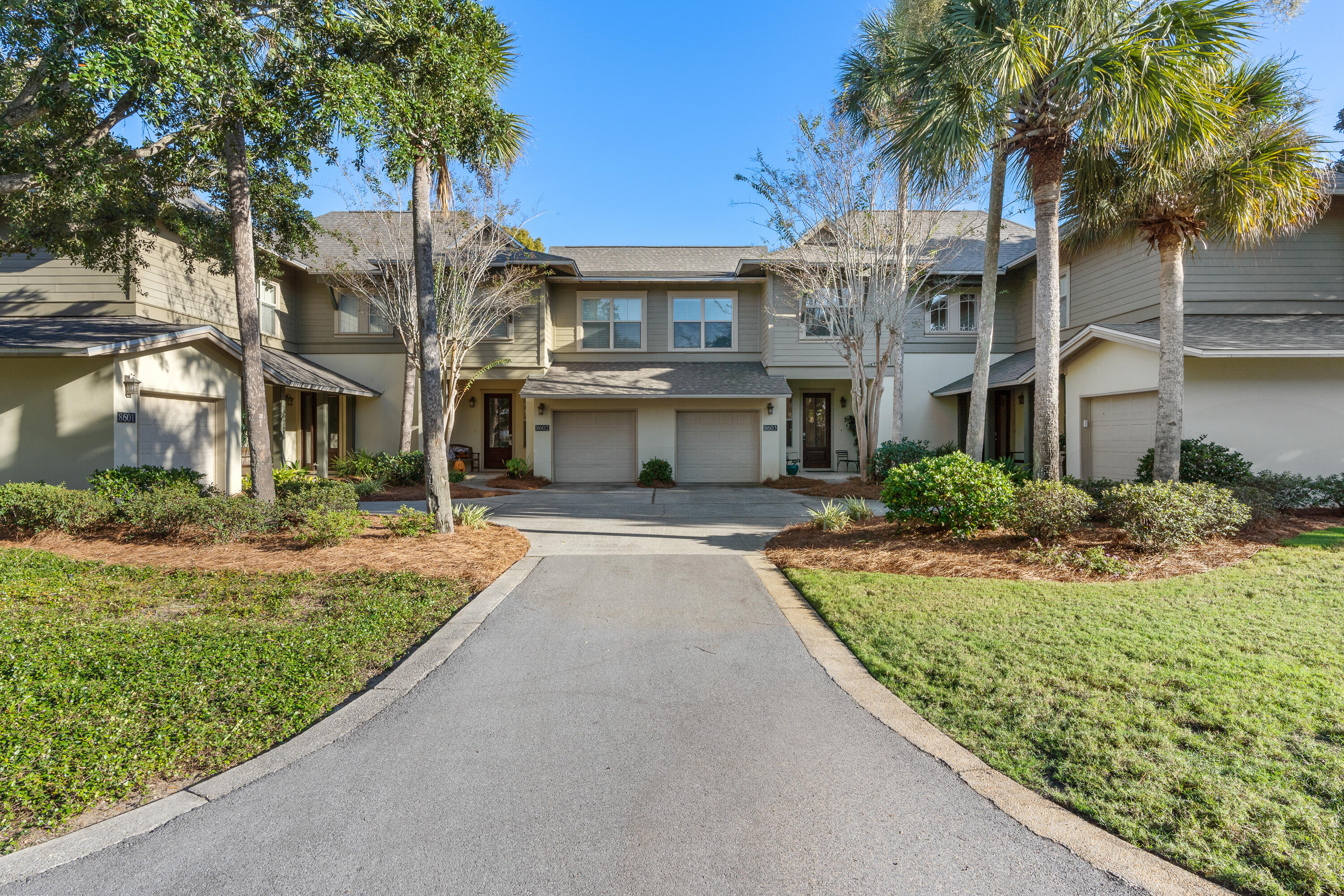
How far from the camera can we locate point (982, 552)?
303 inches

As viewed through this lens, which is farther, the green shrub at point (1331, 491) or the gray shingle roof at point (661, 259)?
the gray shingle roof at point (661, 259)

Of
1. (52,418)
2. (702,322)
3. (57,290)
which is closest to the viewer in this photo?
(52,418)

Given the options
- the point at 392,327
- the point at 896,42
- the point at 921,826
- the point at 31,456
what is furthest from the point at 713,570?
the point at 392,327

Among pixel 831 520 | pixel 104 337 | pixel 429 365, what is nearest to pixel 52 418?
pixel 104 337

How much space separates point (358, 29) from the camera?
7.67 m

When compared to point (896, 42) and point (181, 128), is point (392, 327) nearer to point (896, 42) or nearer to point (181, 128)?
point (181, 128)

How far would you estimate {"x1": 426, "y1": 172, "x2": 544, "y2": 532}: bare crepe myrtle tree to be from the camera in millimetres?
14695

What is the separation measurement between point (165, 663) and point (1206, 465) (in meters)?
13.3

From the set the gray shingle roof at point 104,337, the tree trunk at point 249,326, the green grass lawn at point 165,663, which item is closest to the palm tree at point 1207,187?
the green grass lawn at point 165,663

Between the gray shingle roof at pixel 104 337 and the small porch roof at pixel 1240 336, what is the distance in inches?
589

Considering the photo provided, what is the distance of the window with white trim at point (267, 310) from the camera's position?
54.7 feet

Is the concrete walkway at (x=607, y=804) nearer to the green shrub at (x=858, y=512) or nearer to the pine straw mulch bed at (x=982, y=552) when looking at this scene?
the pine straw mulch bed at (x=982, y=552)

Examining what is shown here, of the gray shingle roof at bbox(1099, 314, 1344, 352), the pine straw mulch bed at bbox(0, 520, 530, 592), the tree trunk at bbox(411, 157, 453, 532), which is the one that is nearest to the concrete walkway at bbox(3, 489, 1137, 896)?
the pine straw mulch bed at bbox(0, 520, 530, 592)

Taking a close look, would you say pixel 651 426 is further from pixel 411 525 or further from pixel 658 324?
pixel 411 525
